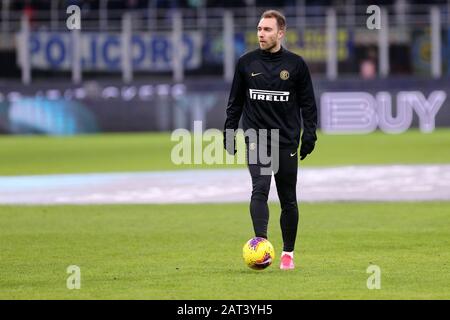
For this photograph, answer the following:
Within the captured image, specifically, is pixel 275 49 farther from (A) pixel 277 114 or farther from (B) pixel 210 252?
(B) pixel 210 252

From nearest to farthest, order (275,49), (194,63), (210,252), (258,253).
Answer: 1. (258,253)
2. (275,49)
3. (210,252)
4. (194,63)

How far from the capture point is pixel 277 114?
1101cm

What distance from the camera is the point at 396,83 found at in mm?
34312

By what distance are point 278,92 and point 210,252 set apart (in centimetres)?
235

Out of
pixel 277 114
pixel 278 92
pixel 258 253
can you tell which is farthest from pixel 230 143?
pixel 258 253

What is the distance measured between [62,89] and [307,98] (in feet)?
80.9

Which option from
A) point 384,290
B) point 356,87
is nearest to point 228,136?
point 384,290

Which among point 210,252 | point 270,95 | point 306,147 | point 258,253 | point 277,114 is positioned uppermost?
point 270,95

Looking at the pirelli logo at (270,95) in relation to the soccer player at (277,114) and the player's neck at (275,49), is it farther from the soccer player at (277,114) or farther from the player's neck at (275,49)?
the player's neck at (275,49)

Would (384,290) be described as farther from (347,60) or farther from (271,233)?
(347,60)

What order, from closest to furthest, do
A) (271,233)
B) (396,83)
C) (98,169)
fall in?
(271,233) < (98,169) < (396,83)

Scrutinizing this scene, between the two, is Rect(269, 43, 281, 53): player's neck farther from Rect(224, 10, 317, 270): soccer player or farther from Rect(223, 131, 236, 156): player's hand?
Rect(223, 131, 236, 156): player's hand

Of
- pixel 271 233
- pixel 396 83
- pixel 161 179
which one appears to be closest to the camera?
pixel 271 233

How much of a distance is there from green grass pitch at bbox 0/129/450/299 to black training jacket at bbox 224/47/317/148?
129cm
